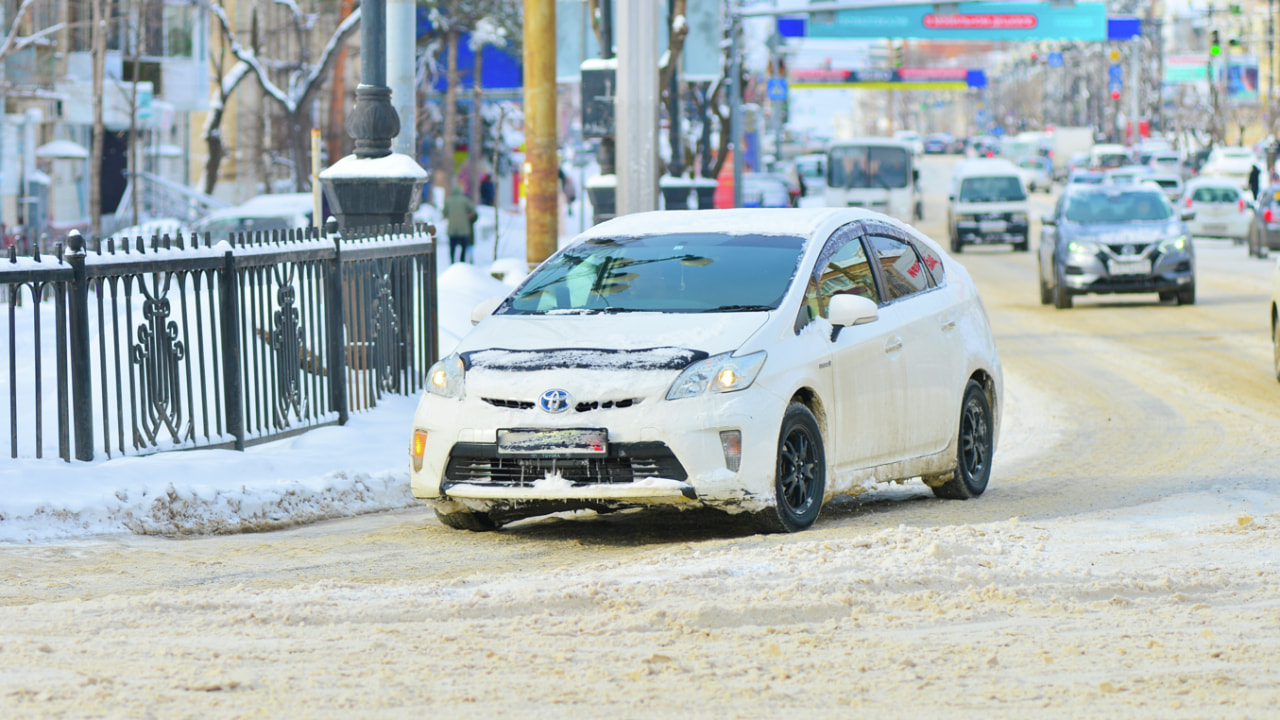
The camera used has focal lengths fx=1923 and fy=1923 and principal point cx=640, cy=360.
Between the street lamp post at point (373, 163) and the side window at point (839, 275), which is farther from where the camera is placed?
the street lamp post at point (373, 163)

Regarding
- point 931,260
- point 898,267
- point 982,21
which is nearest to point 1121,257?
point 931,260

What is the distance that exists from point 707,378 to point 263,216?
24.0 m

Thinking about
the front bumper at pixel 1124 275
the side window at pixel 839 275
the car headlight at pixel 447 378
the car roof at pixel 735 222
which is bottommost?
the front bumper at pixel 1124 275

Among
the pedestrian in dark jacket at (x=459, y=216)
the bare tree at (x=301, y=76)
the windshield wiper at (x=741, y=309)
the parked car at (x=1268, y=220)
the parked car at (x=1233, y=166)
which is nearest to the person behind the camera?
the windshield wiper at (x=741, y=309)

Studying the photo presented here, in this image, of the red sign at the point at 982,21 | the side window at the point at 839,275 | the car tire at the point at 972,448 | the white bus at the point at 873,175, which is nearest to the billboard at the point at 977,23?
the red sign at the point at 982,21

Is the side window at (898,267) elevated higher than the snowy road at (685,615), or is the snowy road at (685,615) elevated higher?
the side window at (898,267)

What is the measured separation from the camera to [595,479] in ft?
25.3

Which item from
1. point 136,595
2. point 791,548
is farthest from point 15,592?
point 791,548

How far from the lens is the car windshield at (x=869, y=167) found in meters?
47.3

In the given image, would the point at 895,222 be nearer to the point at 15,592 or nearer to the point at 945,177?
the point at 15,592

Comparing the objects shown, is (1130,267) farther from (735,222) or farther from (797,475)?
(797,475)

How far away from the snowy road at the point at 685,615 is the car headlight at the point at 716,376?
0.63 metres

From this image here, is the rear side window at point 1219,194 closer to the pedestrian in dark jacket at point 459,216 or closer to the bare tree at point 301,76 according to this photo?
the pedestrian in dark jacket at point 459,216

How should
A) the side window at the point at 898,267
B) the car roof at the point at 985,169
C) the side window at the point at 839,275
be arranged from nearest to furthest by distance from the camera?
the side window at the point at 839,275 < the side window at the point at 898,267 < the car roof at the point at 985,169
